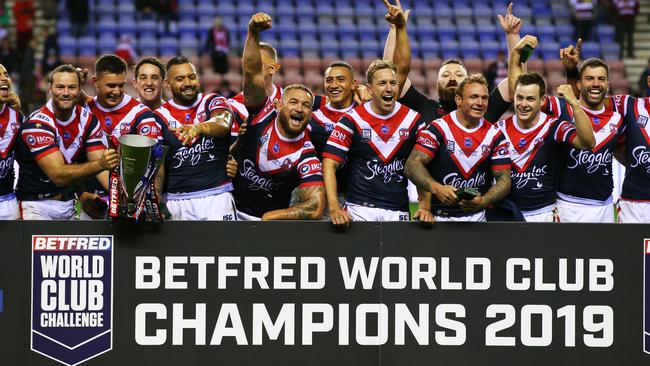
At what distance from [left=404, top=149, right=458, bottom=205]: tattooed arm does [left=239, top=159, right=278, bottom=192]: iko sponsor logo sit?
1.13m

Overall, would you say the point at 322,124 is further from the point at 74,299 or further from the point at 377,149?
the point at 74,299

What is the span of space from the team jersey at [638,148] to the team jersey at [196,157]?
3191mm

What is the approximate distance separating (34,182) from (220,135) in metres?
1.49

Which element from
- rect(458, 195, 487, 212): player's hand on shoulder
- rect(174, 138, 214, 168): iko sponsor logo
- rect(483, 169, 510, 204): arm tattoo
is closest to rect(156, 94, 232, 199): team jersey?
rect(174, 138, 214, 168): iko sponsor logo

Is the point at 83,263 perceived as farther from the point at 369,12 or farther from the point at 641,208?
the point at 369,12

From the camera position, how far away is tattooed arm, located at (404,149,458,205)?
290 inches

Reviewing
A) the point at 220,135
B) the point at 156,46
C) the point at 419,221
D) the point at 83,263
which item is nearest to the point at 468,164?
the point at 419,221

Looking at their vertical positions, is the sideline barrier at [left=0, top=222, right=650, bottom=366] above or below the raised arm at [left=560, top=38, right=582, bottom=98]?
below

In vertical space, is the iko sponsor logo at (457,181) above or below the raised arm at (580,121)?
below

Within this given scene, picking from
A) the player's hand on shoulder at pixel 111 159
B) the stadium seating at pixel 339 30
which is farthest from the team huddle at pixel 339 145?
the stadium seating at pixel 339 30

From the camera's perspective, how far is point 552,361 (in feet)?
23.8

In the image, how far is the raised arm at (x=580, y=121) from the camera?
7.71 meters

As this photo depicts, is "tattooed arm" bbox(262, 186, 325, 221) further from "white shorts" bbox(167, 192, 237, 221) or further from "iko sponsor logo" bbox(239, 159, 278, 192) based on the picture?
"white shorts" bbox(167, 192, 237, 221)

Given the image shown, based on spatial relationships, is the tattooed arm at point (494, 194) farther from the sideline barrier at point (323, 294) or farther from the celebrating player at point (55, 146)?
the celebrating player at point (55, 146)
